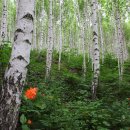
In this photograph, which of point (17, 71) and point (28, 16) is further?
point (28, 16)

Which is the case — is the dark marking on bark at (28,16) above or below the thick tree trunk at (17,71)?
above

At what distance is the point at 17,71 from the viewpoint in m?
3.77

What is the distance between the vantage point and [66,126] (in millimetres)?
4297

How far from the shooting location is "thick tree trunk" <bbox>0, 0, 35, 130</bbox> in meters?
3.65

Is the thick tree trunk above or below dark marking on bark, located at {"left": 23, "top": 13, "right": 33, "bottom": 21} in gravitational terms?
below

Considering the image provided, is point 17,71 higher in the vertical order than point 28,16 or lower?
lower

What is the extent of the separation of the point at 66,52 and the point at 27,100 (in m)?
15.5

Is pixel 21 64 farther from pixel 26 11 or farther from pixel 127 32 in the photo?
pixel 127 32

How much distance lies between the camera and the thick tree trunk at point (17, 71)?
12.0 feet

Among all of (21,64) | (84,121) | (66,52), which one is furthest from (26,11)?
(66,52)

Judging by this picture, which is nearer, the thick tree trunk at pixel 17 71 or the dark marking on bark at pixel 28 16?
the thick tree trunk at pixel 17 71

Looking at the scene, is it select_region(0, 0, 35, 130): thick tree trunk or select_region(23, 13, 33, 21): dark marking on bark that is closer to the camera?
select_region(0, 0, 35, 130): thick tree trunk

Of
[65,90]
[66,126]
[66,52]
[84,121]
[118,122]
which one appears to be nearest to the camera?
[66,126]

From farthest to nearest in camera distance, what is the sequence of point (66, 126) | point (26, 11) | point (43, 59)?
point (43, 59) → point (66, 126) → point (26, 11)
